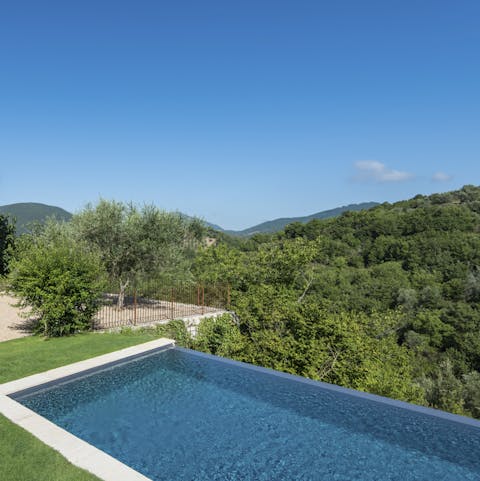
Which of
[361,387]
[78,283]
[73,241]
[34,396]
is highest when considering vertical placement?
[73,241]

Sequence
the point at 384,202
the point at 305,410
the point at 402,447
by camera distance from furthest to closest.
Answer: the point at 384,202 < the point at 305,410 < the point at 402,447

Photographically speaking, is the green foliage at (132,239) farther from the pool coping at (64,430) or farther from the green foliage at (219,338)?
the pool coping at (64,430)

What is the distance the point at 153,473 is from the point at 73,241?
38.6ft

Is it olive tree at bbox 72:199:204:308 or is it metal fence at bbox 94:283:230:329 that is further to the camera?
olive tree at bbox 72:199:204:308

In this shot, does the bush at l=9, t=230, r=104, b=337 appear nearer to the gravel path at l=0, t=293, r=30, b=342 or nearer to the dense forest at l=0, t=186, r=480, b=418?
the dense forest at l=0, t=186, r=480, b=418

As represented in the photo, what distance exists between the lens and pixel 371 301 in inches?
1613

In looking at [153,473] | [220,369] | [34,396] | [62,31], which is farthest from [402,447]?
[62,31]

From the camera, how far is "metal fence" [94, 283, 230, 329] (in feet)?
49.9

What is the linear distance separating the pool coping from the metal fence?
586 cm

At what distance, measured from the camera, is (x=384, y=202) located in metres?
86.8

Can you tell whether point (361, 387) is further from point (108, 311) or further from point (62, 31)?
point (62, 31)

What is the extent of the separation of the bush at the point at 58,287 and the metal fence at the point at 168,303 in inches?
122

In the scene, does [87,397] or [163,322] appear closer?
[87,397]

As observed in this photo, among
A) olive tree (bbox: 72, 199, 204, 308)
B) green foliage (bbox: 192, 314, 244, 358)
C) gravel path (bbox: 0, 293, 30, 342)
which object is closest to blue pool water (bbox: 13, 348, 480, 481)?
green foliage (bbox: 192, 314, 244, 358)
